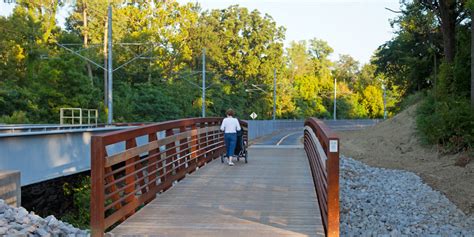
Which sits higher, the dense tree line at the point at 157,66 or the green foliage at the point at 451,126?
the dense tree line at the point at 157,66

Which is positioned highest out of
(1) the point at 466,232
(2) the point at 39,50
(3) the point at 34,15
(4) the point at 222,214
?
(3) the point at 34,15

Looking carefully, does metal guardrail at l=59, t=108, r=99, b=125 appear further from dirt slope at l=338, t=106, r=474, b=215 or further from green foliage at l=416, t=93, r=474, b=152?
green foliage at l=416, t=93, r=474, b=152

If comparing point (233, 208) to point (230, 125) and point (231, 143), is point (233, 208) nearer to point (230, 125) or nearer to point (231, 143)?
point (231, 143)

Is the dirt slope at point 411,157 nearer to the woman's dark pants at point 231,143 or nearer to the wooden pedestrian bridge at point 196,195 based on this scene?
the woman's dark pants at point 231,143

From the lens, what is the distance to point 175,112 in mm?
59406

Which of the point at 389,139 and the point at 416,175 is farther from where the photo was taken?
the point at 389,139

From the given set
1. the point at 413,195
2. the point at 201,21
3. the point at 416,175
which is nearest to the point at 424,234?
the point at 413,195

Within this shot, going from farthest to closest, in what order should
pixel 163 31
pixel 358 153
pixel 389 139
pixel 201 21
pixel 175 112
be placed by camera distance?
pixel 201 21 < pixel 163 31 < pixel 175 112 < pixel 389 139 < pixel 358 153

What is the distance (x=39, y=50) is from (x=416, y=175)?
3769cm

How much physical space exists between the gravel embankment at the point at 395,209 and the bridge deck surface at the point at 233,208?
164cm

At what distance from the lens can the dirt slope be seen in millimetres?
16773

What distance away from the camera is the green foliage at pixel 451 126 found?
21922 mm

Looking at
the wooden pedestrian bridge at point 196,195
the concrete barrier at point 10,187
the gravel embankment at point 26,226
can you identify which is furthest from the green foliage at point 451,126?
the gravel embankment at point 26,226

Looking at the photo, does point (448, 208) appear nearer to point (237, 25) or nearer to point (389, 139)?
point (389, 139)
